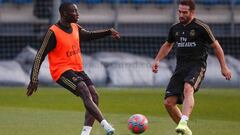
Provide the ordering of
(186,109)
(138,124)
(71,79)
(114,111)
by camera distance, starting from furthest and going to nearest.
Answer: (114,111) → (138,124) → (71,79) → (186,109)

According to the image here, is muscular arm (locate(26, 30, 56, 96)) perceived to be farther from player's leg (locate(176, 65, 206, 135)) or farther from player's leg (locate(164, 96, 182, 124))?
player's leg (locate(176, 65, 206, 135))

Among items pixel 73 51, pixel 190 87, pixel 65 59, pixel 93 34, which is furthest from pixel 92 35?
pixel 190 87

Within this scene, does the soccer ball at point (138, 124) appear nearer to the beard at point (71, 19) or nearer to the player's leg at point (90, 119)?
the player's leg at point (90, 119)

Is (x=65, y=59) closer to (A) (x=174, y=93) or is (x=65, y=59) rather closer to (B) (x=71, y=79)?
(B) (x=71, y=79)

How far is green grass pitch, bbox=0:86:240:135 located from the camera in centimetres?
1306

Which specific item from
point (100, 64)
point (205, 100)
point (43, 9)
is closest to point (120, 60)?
point (100, 64)

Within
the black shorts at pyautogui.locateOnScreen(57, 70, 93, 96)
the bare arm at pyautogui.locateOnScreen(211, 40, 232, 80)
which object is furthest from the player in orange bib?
the bare arm at pyautogui.locateOnScreen(211, 40, 232, 80)

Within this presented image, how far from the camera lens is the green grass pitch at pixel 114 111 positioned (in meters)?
13.1

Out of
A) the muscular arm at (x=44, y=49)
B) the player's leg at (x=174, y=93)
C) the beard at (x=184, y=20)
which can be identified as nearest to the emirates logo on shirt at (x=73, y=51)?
the muscular arm at (x=44, y=49)

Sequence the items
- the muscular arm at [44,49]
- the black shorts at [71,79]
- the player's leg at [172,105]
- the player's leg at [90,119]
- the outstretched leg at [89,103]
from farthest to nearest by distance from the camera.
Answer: the player's leg at [172,105]
the player's leg at [90,119]
the muscular arm at [44,49]
the black shorts at [71,79]
the outstretched leg at [89,103]

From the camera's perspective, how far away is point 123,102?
19.8 metres

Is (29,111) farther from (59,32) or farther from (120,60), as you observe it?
(120,60)

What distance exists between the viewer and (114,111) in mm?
17391

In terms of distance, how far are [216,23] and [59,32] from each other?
18193 millimetres
